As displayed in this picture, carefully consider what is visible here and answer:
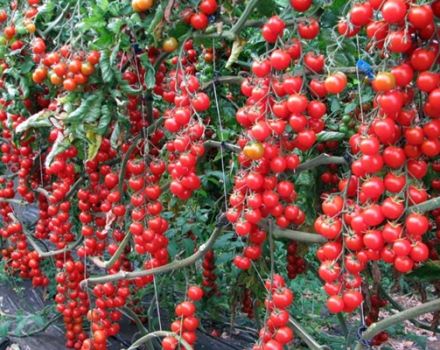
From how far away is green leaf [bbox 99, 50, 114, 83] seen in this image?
1.20 m

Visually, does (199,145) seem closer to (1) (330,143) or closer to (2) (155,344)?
(1) (330,143)

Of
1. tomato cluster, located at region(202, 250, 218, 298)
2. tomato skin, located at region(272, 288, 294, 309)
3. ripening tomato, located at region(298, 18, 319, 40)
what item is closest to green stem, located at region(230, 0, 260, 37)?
ripening tomato, located at region(298, 18, 319, 40)

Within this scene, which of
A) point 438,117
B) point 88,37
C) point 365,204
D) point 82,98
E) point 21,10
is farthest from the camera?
point 21,10

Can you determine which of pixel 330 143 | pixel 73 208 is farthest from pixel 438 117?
pixel 73 208

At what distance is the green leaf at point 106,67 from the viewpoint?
3.93 ft

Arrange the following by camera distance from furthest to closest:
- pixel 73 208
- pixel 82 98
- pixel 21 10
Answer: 1. pixel 73 208
2. pixel 21 10
3. pixel 82 98

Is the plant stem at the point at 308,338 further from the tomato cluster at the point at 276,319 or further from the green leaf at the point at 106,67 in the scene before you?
the green leaf at the point at 106,67

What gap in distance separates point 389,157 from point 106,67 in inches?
27.3

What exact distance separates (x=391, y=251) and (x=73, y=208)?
63.4 inches

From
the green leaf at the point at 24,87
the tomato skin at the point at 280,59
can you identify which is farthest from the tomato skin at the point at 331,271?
the green leaf at the point at 24,87

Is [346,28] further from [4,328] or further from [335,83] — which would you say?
[4,328]

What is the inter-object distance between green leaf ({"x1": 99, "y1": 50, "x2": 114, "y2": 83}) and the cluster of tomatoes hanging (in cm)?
58

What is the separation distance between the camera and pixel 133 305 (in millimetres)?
2301

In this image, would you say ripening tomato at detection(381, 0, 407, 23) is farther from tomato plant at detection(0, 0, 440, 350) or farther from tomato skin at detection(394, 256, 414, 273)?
tomato skin at detection(394, 256, 414, 273)
